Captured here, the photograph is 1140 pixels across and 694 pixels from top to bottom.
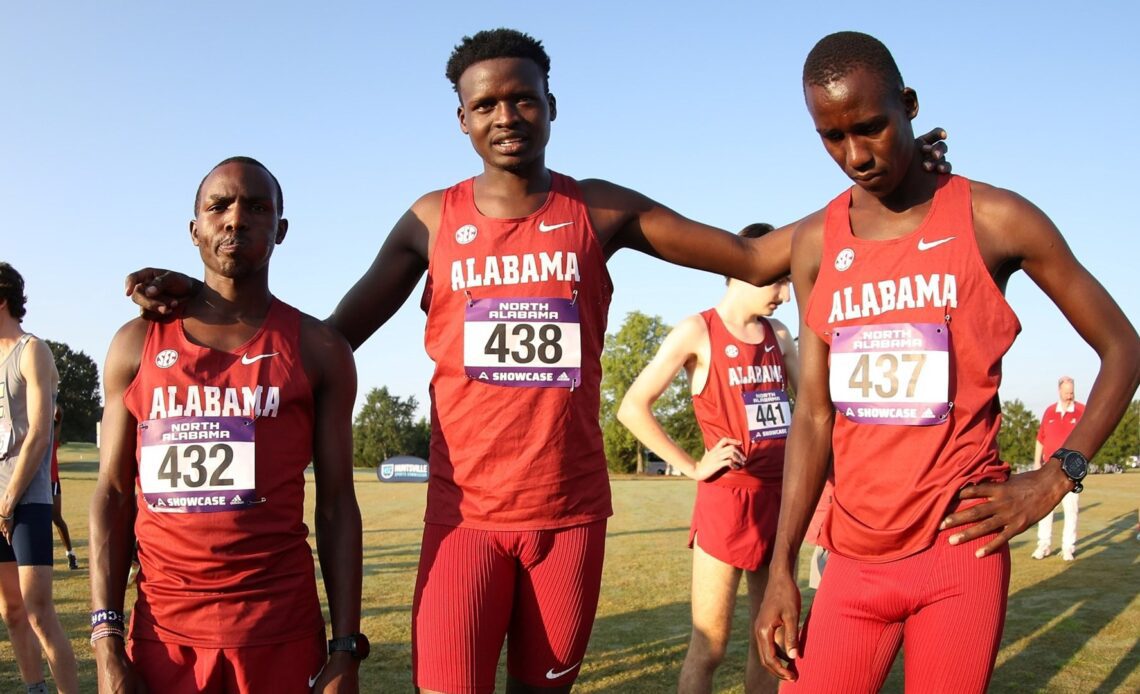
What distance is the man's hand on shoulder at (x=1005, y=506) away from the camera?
8.12 feet

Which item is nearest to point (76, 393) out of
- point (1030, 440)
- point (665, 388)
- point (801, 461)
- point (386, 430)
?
point (386, 430)

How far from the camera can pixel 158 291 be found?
304 cm

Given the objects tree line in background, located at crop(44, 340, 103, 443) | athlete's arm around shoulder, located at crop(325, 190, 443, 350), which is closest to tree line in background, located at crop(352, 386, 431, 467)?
tree line in background, located at crop(44, 340, 103, 443)

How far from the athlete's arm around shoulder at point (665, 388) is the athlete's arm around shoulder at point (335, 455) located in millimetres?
2236

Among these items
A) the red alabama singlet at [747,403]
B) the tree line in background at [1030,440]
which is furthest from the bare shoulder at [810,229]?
the tree line in background at [1030,440]

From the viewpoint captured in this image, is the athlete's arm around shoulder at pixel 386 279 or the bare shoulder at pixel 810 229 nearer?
the bare shoulder at pixel 810 229

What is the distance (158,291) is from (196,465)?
0.58 meters

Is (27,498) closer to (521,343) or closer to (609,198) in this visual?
(521,343)

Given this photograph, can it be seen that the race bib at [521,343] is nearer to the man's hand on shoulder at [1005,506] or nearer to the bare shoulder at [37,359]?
the man's hand on shoulder at [1005,506]

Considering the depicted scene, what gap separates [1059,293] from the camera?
253 cm

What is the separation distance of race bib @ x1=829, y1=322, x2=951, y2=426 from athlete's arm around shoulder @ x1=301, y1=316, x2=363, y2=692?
1541 mm

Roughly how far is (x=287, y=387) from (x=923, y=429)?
1878mm

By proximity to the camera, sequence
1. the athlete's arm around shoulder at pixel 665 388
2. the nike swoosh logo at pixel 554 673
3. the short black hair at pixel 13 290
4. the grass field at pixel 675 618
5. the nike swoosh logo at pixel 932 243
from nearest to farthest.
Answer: the nike swoosh logo at pixel 932 243
the nike swoosh logo at pixel 554 673
the athlete's arm around shoulder at pixel 665 388
the short black hair at pixel 13 290
the grass field at pixel 675 618

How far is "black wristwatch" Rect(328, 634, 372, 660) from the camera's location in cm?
294
